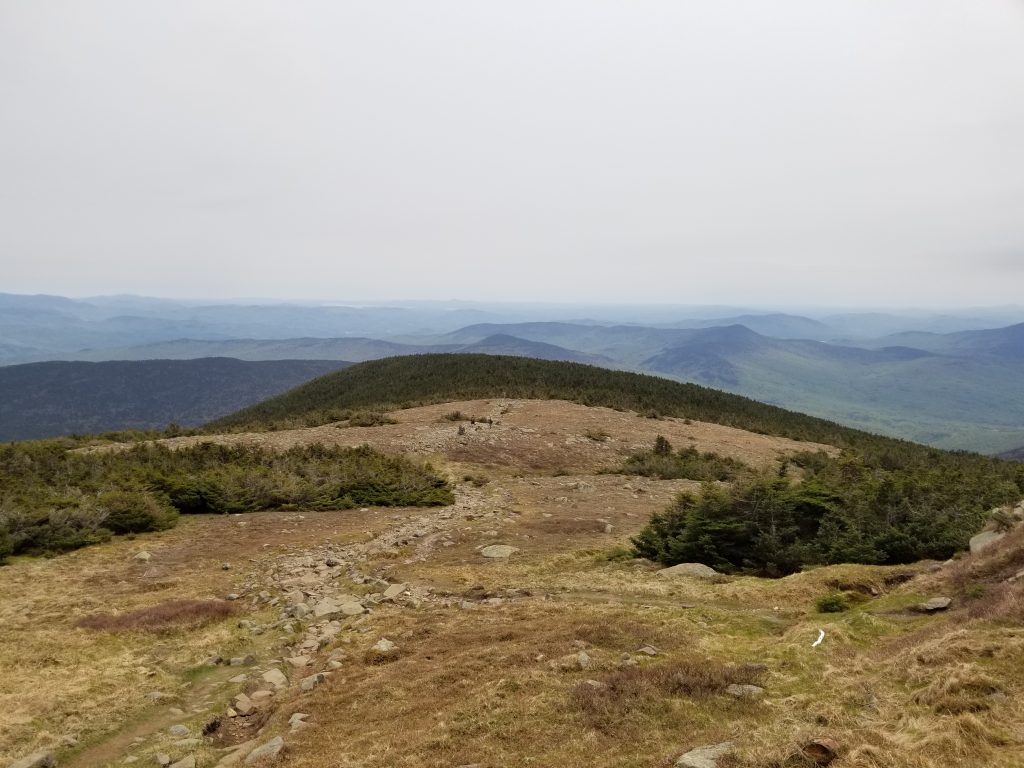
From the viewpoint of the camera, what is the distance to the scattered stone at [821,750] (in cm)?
468

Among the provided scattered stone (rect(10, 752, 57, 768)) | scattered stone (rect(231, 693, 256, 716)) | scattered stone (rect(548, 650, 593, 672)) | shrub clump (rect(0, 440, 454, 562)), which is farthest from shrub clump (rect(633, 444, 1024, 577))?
scattered stone (rect(10, 752, 57, 768))

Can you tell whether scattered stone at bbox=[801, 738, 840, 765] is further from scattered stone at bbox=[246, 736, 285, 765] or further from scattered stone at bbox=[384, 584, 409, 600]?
scattered stone at bbox=[384, 584, 409, 600]

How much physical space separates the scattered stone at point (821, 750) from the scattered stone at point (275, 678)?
7.28 meters

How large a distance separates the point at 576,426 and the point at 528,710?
29261 mm

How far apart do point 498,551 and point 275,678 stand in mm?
7571

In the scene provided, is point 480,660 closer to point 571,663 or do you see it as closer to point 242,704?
point 571,663

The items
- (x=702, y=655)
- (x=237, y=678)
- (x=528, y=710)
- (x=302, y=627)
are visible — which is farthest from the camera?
(x=302, y=627)

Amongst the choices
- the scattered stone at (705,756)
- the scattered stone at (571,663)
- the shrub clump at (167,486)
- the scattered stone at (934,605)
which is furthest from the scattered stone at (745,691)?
the shrub clump at (167,486)

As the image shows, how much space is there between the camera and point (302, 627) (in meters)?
10.6

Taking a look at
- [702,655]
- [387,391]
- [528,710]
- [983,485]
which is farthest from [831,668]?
[387,391]

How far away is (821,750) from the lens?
477 cm

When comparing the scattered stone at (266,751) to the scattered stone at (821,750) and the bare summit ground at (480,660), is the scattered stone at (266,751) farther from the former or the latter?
the scattered stone at (821,750)

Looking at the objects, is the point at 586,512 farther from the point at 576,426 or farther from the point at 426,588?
the point at 576,426

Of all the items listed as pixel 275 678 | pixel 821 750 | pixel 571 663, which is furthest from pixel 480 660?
pixel 821 750
